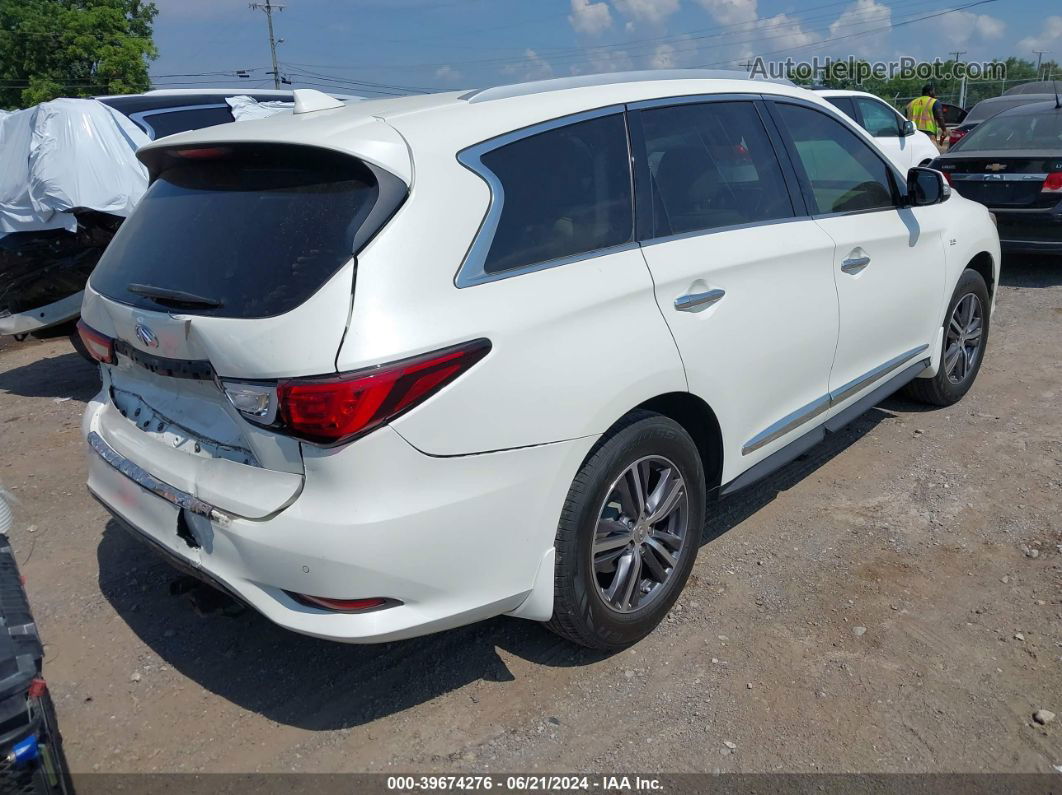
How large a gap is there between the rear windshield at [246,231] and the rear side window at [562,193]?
393 mm

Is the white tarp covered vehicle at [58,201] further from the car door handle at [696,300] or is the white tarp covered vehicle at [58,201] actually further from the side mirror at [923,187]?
the side mirror at [923,187]

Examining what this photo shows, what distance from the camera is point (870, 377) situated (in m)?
4.09

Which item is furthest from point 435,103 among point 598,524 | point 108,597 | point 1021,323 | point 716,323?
point 1021,323

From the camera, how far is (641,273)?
2.78 meters

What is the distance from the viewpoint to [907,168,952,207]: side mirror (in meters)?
4.29

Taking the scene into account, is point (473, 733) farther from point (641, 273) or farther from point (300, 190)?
point (300, 190)

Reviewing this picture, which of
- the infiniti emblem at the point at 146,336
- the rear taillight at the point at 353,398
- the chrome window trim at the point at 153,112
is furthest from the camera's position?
the chrome window trim at the point at 153,112

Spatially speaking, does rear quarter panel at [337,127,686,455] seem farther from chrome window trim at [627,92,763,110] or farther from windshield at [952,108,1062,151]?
windshield at [952,108,1062,151]

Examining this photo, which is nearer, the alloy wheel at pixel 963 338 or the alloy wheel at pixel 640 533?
the alloy wheel at pixel 640 533

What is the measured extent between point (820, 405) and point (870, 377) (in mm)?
525

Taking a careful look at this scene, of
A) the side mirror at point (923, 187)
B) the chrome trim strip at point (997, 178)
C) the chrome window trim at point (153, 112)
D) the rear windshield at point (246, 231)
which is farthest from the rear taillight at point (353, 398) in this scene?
the chrome trim strip at point (997, 178)

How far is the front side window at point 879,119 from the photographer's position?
1016cm

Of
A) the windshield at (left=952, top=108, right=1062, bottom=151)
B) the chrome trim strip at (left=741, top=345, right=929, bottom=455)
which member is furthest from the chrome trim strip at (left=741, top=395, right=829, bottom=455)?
the windshield at (left=952, top=108, right=1062, bottom=151)

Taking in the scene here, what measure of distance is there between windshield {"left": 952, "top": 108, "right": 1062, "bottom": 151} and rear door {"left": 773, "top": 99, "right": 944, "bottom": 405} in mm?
4799
